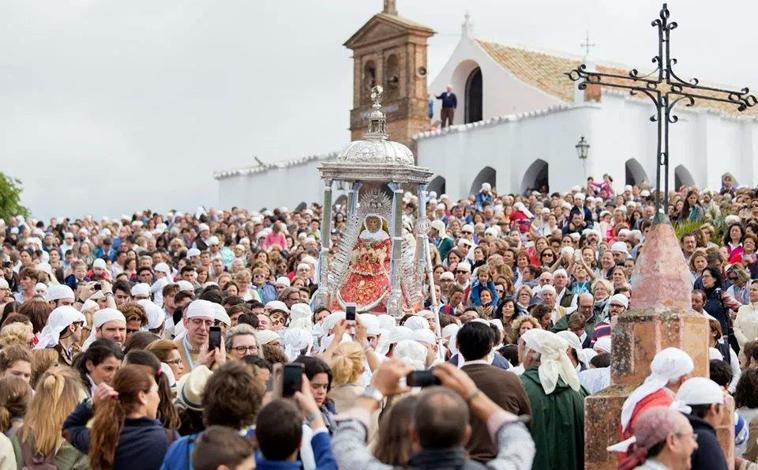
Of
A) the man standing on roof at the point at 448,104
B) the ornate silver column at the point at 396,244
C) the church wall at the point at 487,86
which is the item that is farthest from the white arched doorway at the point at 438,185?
the ornate silver column at the point at 396,244

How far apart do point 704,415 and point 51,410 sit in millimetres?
3686

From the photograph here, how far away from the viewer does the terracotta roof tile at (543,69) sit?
169 feet

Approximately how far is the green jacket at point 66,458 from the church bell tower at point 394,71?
41.8m

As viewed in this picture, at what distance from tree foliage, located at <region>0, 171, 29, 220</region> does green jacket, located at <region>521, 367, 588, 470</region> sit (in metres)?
48.1

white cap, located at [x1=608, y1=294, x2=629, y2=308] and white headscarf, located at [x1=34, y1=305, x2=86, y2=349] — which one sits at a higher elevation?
white cap, located at [x1=608, y1=294, x2=629, y2=308]

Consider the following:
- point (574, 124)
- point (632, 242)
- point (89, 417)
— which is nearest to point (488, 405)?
point (89, 417)

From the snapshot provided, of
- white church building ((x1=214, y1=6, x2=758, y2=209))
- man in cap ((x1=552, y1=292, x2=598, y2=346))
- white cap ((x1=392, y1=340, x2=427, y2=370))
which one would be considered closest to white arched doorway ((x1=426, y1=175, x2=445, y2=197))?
white church building ((x1=214, y1=6, x2=758, y2=209))

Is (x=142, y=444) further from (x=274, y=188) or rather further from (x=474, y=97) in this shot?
(x=274, y=188)

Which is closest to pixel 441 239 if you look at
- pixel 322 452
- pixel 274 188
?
pixel 322 452

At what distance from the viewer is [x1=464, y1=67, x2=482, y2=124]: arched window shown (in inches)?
2163

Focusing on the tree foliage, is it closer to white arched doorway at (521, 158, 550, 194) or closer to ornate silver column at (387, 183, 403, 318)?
white arched doorway at (521, 158, 550, 194)

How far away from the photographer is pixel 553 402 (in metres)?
11.3

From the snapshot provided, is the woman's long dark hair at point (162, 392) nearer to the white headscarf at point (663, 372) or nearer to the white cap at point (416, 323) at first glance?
the white headscarf at point (663, 372)

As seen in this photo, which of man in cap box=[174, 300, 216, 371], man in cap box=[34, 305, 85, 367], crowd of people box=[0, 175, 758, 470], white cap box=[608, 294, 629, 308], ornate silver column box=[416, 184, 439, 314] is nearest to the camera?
crowd of people box=[0, 175, 758, 470]
